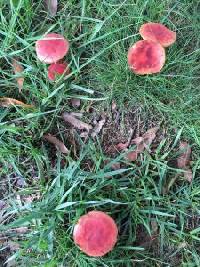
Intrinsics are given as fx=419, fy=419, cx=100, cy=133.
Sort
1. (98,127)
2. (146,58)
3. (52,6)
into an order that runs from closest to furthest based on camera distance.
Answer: (146,58) < (98,127) < (52,6)

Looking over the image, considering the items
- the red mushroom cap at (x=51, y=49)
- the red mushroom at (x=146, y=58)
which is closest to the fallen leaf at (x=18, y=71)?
the red mushroom cap at (x=51, y=49)

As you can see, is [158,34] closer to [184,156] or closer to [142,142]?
[142,142]

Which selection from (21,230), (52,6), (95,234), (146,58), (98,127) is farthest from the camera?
(52,6)

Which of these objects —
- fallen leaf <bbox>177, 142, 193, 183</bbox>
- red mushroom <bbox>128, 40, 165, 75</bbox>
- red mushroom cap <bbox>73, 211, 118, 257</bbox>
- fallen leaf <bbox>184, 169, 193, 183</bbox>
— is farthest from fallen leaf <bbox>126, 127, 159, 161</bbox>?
red mushroom cap <bbox>73, 211, 118, 257</bbox>

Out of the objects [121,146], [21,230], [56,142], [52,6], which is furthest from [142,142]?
[52,6]

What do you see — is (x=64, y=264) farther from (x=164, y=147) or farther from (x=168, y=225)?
(x=164, y=147)

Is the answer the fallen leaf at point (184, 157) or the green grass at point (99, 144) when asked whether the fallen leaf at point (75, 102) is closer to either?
the green grass at point (99, 144)

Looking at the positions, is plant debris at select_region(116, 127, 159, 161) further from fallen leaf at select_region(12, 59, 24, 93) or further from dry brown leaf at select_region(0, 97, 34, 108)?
fallen leaf at select_region(12, 59, 24, 93)

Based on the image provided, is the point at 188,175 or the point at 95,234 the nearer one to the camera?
the point at 95,234
